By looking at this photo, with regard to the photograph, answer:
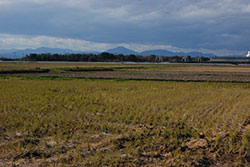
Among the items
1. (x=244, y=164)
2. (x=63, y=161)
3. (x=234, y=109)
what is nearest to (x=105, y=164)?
(x=63, y=161)

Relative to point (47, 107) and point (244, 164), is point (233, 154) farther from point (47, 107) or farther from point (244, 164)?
point (47, 107)

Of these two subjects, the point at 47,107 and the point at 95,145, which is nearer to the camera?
the point at 95,145

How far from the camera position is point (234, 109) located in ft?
37.8

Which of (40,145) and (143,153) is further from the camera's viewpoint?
(40,145)

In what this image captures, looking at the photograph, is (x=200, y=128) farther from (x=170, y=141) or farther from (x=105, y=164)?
(x=105, y=164)

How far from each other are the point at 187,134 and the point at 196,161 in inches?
78.1

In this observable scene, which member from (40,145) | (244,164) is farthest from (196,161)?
(40,145)

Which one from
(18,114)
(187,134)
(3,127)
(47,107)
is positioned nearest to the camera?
(187,134)

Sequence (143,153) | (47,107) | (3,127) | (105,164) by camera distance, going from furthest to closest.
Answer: (47,107)
(3,127)
(143,153)
(105,164)

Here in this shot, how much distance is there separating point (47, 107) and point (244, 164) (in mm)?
8345

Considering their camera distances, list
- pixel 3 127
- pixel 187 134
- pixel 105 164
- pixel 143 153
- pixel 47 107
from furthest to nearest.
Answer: pixel 47 107, pixel 3 127, pixel 187 134, pixel 143 153, pixel 105 164

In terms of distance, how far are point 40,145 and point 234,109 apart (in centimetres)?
843

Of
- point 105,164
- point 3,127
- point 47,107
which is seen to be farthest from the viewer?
point 47,107

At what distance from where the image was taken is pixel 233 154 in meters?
6.01
